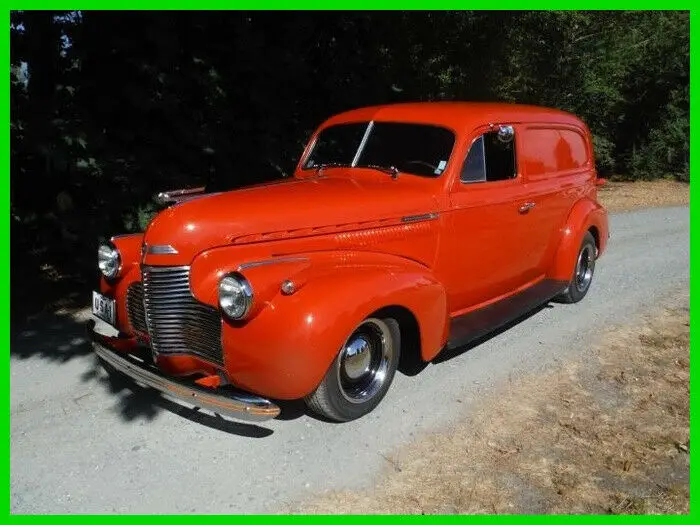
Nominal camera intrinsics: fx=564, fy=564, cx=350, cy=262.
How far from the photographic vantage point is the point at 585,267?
598 cm

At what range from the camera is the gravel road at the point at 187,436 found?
2902mm

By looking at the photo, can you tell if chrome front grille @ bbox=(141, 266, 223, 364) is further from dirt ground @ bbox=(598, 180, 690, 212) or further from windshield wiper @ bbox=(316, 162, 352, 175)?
dirt ground @ bbox=(598, 180, 690, 212)

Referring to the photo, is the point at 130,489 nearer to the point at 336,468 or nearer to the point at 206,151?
the point at 336,468

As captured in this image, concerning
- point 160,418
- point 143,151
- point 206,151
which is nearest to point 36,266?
point 143,151

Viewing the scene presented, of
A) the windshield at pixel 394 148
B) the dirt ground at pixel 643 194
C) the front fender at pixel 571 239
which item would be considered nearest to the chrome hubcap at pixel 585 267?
the front fender at pixel 571 239

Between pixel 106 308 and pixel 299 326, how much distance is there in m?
1.66

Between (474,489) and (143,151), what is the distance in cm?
502

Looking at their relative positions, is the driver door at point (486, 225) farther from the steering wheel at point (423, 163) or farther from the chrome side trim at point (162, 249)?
the chrome side trim at point (162, 249)

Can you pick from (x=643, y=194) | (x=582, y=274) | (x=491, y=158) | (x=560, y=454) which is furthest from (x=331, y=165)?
(x=643, y=194)

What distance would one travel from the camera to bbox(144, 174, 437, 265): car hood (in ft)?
10.7

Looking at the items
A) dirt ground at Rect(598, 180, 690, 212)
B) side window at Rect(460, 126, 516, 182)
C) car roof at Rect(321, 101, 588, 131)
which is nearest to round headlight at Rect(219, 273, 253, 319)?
side window at Rect(460, 126, 516, 182)

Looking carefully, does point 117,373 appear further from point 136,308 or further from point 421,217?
point 421,217

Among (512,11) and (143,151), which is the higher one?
(512,11)

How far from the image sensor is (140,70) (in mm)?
6055
